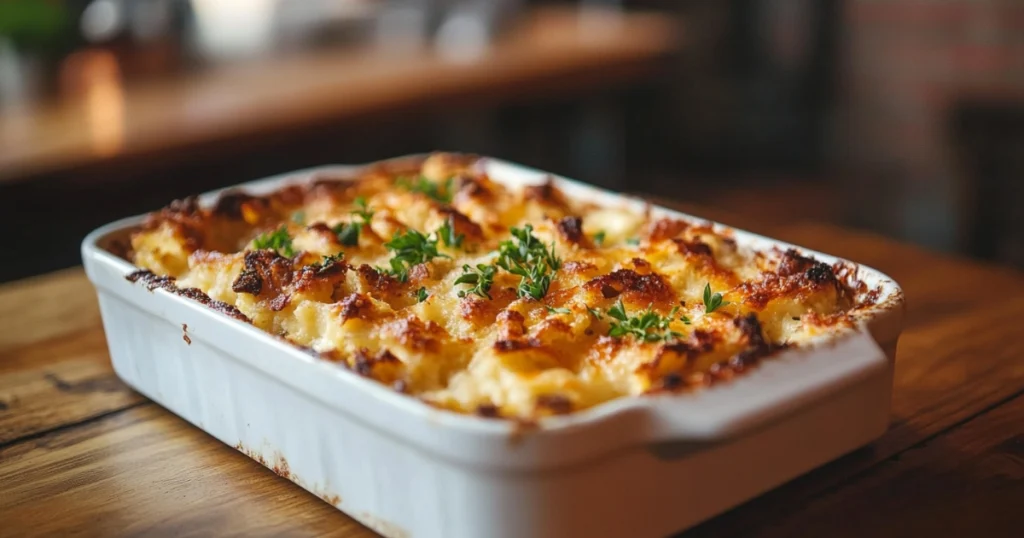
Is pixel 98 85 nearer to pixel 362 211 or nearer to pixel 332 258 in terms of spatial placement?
pixel 362 211

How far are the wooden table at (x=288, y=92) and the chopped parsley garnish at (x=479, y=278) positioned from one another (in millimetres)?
2059

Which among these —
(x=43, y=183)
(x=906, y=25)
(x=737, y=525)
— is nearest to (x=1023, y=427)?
(x=737, y=525)

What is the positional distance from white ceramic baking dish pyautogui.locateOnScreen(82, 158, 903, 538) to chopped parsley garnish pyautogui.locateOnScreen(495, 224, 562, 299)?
0.37 meters

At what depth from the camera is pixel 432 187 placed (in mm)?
2127

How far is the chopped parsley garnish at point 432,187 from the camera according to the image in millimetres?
2095

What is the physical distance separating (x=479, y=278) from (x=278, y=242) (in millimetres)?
402

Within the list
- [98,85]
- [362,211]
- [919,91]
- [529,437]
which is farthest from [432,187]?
[919,91]

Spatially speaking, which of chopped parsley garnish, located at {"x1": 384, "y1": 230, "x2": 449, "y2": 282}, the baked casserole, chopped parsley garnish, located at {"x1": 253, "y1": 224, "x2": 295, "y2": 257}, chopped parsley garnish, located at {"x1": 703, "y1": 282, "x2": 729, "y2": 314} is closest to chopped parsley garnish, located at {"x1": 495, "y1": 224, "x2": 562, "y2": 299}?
the baked casserole

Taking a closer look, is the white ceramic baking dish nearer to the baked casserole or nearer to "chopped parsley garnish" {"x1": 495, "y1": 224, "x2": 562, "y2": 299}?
the baked casserole

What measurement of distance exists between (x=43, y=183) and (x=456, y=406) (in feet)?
7.97

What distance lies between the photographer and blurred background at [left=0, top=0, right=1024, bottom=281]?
351cm

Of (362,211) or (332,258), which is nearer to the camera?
(332,258)

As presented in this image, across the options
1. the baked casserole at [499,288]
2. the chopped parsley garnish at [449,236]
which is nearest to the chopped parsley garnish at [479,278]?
the baked casserole at [499,288]

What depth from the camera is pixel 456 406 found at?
117cm
